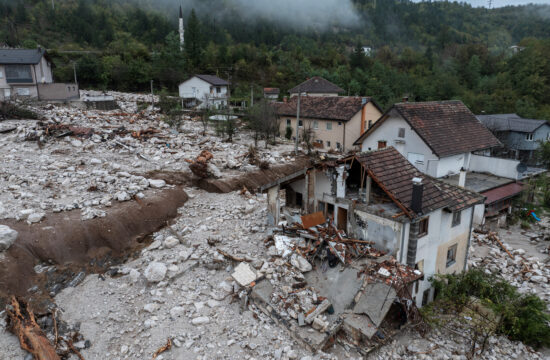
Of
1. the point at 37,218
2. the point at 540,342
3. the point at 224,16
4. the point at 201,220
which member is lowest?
the point at 540,342

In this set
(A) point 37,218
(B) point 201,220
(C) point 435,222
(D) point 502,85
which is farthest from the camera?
(D) point 502,85

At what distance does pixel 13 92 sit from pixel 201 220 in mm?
29593

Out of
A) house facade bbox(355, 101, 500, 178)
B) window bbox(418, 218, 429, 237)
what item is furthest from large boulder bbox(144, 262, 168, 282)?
house facade bbox(355, 101, 500, 178)

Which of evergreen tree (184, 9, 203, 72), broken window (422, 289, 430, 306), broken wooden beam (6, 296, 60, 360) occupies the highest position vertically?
evergreen tree (184, 9, 203, 72)

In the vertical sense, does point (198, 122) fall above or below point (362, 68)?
below

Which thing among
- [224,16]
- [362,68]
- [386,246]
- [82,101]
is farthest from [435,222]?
[224,16]

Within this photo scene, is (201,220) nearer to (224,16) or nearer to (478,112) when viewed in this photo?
(478,112)

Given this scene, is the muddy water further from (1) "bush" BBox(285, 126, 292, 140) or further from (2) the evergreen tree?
(2) the evergreen tree

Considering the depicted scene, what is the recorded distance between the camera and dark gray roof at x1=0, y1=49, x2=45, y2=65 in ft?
106

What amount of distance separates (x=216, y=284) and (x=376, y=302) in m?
4.52

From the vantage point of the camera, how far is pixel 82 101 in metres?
33.2

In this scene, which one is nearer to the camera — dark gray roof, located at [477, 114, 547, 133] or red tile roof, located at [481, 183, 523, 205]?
red tile roof, located at [481, 183, 523, 205]

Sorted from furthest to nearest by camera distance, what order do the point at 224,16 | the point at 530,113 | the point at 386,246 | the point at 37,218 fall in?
1. the point at 224,16
2. the point at 530,113
3. the point at 37,218
4. the point at 386,246

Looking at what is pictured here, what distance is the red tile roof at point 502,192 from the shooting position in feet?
61.2
